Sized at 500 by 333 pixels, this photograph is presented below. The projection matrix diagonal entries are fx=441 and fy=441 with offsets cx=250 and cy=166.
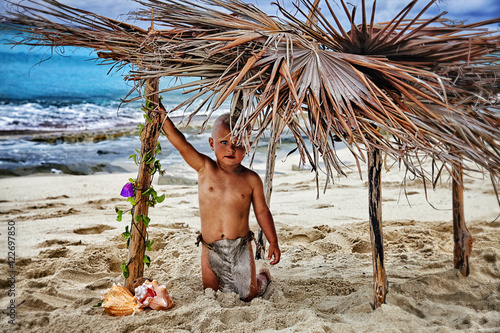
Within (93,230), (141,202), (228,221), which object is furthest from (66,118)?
(228,221)

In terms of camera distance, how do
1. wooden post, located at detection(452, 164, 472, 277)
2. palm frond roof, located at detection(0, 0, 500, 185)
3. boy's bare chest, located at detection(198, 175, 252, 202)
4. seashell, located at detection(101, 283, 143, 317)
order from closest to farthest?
palm frond roof, located at detection(0, 0, 500, 185) < seashell, located at detection(101, 283, 143, 317) < boy's bare chest, located at detection(198, 175, 252, 202) < wooden post, located at detection(452, 164, 472, 277)

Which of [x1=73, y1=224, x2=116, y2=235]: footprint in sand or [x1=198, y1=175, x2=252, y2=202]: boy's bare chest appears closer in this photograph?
[x1=198, y1=175, x2=252, y2=202]: boy's bare chest

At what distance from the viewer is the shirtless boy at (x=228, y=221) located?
2.65 meters

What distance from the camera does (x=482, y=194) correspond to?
5578 millimetres

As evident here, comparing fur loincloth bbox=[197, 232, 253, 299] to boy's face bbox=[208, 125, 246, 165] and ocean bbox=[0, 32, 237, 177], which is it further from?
ocean bbox=[0, 32, 237, 177]

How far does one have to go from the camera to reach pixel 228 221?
8.81ft

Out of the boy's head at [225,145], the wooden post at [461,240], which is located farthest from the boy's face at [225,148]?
the wooden post at [461,240]

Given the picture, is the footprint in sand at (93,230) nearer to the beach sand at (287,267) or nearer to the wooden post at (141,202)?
the beach sand at (287,267)

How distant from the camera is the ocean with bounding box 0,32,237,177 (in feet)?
27.1

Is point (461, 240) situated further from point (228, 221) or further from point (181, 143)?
point (181, 143)

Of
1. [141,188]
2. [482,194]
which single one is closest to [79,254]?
[141,188]

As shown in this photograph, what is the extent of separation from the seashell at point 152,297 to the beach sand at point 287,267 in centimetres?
6

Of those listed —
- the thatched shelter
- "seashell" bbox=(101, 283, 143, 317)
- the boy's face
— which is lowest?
"seashell" bbox=(101, 283, 143, 317)

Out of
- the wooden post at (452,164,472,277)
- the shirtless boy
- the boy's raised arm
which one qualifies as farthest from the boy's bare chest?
the wooden post at (452,164,472,277)
